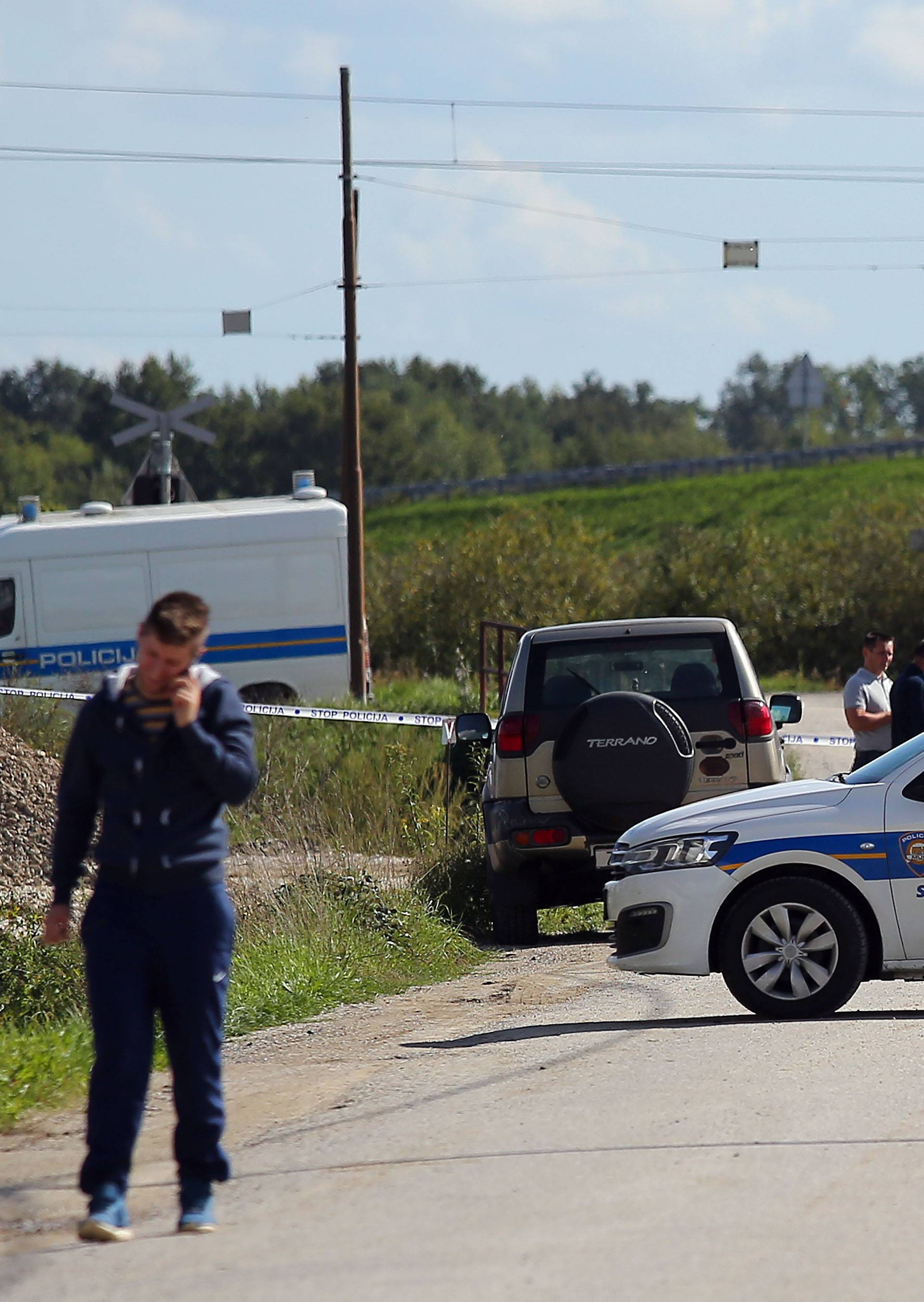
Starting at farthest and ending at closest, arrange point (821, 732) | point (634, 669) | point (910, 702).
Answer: point (821, 732) → point (910, 702) → point (634, 669)

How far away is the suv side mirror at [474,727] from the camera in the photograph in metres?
12.1

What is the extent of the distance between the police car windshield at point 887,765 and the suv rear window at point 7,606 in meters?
16.1

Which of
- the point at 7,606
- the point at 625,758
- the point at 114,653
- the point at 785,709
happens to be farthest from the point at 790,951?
the point at 7,606

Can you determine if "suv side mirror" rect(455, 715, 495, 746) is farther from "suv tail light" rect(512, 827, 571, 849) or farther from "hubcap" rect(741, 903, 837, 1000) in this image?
"hubcap" rect(741, 903, 837, 1000)

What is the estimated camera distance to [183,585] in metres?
23.6

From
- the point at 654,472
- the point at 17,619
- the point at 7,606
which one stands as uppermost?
the point at 654,472

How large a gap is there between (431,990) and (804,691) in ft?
98.3

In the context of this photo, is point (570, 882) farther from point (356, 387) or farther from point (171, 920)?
point (356, 387)

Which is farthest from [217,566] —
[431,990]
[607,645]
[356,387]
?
[431,990]

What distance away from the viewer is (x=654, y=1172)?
543cm

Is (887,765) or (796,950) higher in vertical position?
(887,765)

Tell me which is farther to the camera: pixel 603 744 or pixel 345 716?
pixel 345 716

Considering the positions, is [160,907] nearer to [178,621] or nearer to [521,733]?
[178,621]

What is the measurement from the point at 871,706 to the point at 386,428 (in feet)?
294
